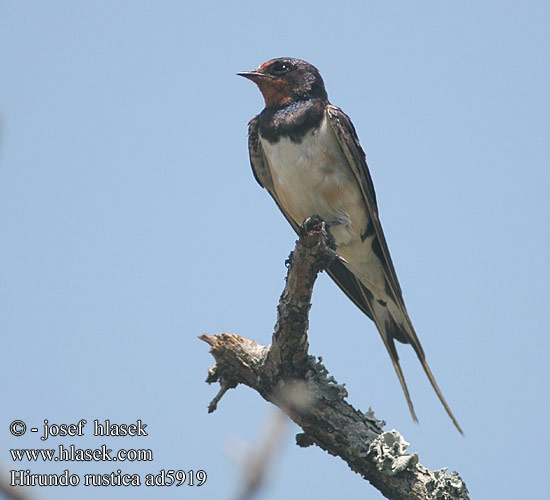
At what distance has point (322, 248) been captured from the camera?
4.06 m

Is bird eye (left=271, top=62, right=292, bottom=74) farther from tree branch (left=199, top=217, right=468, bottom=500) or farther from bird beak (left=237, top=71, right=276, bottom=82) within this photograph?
tree branch (left=199, top=217, right=468, bottom=500)

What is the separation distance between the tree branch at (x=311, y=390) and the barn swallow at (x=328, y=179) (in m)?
0.98

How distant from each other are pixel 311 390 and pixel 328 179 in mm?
1848

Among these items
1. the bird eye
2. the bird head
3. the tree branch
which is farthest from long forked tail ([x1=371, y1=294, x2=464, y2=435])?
the bird eye

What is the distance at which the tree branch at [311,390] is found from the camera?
12.3 ft

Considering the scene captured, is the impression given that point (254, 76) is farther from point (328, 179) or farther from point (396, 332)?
point (396, 332)

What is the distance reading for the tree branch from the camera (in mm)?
3752

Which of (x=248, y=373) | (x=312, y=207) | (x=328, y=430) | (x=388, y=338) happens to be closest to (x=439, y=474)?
(x=328, y=430)

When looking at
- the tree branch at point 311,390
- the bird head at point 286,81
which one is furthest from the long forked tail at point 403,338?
the bird head at point 286,81

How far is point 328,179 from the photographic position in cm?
523

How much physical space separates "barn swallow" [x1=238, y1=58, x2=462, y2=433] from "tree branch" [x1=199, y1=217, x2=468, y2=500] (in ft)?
3.21

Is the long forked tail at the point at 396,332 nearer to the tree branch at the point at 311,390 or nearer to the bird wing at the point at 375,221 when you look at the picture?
the bird wing at the point at 375,221

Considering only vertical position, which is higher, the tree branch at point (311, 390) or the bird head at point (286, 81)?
the bird head at point (286, 81)

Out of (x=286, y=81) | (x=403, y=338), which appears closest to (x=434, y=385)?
(x=403, y=338)
